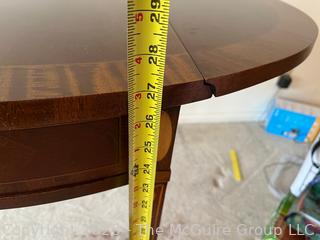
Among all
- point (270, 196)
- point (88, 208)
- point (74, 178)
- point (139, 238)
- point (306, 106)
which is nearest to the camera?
point (74, 178)

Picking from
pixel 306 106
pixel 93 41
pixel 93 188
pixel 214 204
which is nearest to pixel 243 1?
pixel 93 41

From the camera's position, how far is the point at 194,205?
3.67 ft

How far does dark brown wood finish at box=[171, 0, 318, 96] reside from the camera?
406 mm

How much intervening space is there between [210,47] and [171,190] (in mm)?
809

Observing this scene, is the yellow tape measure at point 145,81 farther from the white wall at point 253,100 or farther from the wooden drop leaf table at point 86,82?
the white wall at point 253,100

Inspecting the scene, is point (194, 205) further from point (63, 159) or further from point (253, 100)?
point (63, 159)

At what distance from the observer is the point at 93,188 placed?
1.45ft

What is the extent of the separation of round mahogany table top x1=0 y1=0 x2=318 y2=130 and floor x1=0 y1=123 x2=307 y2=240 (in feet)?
2.37

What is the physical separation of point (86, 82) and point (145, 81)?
74 millimetres

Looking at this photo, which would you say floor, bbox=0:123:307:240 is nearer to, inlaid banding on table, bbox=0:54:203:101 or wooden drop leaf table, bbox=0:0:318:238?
wooden drop leaf table, bbox=0:0:318:238

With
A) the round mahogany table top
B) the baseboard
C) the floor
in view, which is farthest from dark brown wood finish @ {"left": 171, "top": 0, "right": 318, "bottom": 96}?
the baseboard

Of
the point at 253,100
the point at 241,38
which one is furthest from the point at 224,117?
the point at 241,38

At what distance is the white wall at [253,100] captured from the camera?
147cm

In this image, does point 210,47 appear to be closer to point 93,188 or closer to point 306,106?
point 93,188
